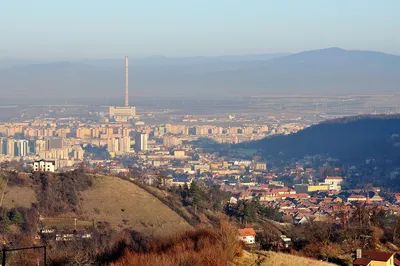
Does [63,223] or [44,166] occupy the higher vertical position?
[44,166]

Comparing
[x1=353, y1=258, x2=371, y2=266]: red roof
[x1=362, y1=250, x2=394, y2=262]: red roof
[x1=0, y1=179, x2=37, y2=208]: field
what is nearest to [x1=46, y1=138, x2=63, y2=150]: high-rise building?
[x1=0, y1=179, x2=37, y2=208]: field

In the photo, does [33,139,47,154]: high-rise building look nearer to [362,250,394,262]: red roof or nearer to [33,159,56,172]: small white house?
[33,159,56,172]: small white house

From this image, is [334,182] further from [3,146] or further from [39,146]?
[3,146]

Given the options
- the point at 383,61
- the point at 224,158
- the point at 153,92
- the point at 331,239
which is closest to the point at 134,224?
the point at 331,239

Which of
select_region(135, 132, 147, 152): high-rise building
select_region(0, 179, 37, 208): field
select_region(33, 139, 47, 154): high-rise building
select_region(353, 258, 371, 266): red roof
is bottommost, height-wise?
select_region(135, 132, 147, 152): high-rise building

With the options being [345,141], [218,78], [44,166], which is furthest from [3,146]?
[218,78]

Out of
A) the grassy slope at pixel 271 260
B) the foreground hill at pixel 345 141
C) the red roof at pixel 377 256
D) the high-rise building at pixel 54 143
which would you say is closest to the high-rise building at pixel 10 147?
the high-rise building at pixel 54 143

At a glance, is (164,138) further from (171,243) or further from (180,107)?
(171,243)
